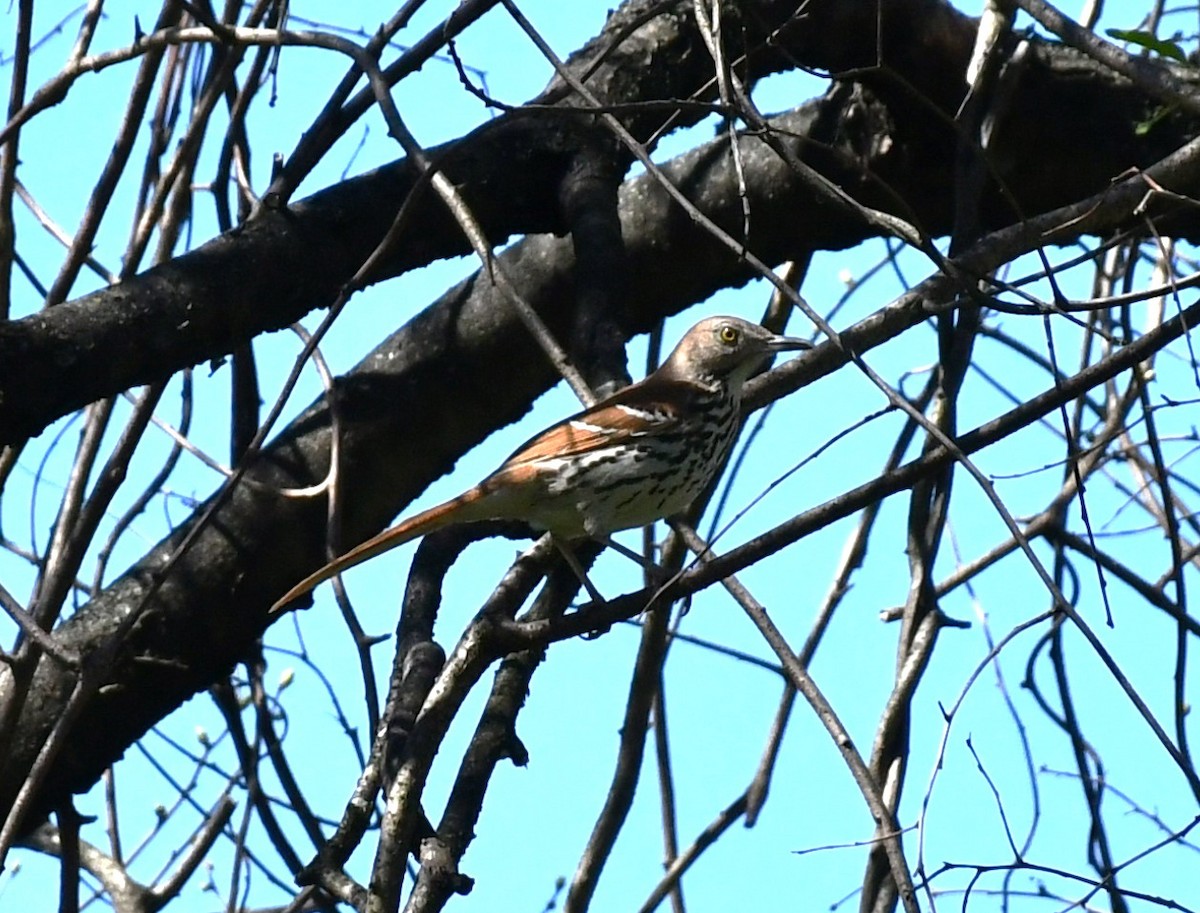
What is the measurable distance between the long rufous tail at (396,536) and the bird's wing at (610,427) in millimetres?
228

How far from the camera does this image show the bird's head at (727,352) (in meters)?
4.57

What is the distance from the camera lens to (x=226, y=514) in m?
4.23

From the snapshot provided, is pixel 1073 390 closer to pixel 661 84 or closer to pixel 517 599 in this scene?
pixel 517 599

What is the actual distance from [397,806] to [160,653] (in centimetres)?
Result: 161

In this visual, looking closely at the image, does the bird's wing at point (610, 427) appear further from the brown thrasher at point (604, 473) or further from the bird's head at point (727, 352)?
the bird's head at point (727, 352)

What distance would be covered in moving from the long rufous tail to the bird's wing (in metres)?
0.23

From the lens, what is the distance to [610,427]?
12.8ft

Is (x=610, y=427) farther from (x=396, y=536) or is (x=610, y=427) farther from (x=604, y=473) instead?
(x=396, y=536)

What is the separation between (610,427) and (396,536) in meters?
0.64

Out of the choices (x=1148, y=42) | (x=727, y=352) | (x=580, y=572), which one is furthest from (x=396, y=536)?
(x=1148, y=42)

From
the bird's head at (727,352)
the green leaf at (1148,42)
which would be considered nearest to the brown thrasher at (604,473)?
the bird's head at (727,352)

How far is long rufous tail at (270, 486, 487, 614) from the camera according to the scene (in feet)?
11.6

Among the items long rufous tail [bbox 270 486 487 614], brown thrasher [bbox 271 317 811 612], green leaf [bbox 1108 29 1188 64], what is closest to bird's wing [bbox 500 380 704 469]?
brown thrasher [bbox 271 317 811 612]

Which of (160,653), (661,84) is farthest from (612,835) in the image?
(661,84)
